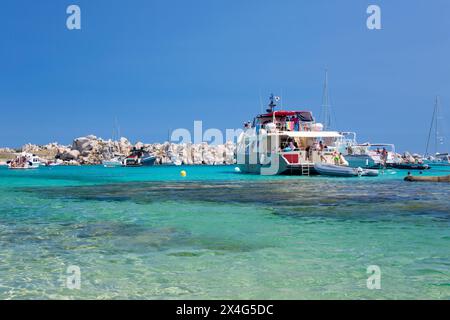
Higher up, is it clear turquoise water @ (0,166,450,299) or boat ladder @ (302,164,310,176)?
clear turquoise water @ (0,166,450,299)

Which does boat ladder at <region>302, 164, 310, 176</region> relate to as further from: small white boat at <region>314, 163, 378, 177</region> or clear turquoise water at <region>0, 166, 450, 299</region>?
clear turquoise water at <region>0, 166, 450, 299</region>

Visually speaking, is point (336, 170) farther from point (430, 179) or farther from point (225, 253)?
point (225, 253)

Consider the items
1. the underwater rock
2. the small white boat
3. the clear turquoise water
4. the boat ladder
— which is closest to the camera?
the clear turquoise water

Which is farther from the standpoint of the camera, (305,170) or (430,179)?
(305,170)

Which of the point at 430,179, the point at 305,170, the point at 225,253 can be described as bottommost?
the point at 430,179

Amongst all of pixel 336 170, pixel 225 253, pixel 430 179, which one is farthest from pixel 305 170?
pixel 225 253

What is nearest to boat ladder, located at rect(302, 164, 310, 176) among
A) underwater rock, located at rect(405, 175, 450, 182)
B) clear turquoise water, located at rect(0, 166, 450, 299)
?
underwater rock, located at rect(405, 175, 450, 182)

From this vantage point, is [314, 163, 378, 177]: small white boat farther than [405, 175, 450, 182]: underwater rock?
Yes

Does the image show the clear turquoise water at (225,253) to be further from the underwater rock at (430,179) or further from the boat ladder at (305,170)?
the boat ladder at (305,170)

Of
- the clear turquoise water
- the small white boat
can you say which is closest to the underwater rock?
the small white boat

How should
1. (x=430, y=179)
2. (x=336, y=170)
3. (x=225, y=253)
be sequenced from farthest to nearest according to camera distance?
(x=336, y=170) → (x=430, y=179) → (x=225, y=253)

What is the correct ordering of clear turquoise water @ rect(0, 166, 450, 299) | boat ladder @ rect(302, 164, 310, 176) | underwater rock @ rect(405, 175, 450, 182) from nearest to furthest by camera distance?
clear turquoise water @ rect(0, 166, 450, 299)
underwater rock @ rect(405, 175, 450, 182)
boat ladder @ rect(302, 164, 310, 176)

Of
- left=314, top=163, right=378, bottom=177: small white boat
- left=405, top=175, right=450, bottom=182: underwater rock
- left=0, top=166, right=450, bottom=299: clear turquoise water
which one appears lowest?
left=405, top=175, right=450, bottom=182: underwater rock

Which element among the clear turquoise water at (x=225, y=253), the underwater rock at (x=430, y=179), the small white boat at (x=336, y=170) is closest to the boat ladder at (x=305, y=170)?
the small white boat at (x=336, y=170)
